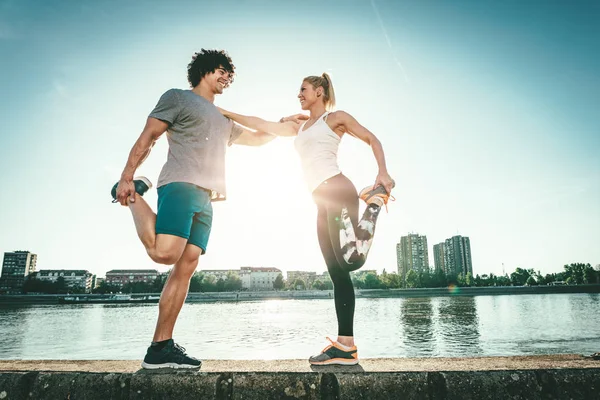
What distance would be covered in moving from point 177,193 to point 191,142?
20.6 inches

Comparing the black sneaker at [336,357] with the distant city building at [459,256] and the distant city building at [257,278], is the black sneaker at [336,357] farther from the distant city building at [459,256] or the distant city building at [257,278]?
the distant city building at [459,256]

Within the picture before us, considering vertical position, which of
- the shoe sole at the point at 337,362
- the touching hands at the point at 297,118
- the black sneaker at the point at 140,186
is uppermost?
the touching hands at the point at 297,118

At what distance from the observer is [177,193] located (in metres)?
2.84

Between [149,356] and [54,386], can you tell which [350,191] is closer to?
[149,356]

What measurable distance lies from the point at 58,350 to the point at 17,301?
328ft

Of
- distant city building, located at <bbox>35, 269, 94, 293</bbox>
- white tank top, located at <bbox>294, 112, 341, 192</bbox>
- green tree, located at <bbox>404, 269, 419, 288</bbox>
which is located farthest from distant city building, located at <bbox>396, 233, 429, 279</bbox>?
white tank top, located at <bbox>294, 112, 341, 192</bbox>

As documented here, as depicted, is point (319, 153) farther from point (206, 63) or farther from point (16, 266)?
point (16, 266)

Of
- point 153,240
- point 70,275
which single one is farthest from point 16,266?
point 153,240

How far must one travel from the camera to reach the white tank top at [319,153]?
11.1ft

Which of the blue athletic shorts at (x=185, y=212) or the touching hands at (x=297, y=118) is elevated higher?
the touching hands at (x=297, y=118)

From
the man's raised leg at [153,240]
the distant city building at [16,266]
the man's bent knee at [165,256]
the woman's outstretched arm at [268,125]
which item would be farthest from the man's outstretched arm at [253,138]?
the distant city building at [16,266]

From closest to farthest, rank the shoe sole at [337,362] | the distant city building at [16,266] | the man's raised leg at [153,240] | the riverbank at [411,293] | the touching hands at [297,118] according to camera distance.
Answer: the shoe sole at [337,362]
the man's raised leg at [153,240]
the touching hands at [297,118]
the riverbank at [411,293]
the distant city building at [16,266]

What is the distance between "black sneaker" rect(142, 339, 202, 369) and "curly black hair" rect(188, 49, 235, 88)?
2547 millimetres

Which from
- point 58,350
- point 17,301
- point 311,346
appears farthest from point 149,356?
point 17,301
